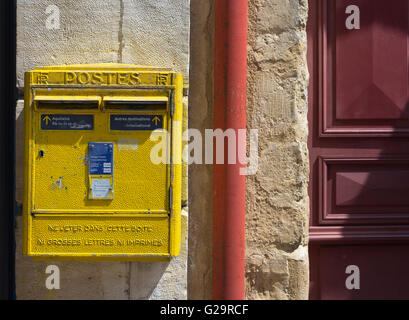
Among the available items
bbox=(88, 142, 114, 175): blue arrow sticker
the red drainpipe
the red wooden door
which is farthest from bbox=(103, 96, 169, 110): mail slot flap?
the red wooden door

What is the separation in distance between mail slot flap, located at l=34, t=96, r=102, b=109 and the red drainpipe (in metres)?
0.69

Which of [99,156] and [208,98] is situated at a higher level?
[208,98]

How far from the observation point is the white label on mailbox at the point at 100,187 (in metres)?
2.24

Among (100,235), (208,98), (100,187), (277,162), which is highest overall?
(208,98)

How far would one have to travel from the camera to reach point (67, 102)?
2.21m

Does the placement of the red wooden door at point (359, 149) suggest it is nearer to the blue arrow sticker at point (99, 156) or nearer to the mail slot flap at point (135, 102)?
the mail slot flap at point (135, 102)

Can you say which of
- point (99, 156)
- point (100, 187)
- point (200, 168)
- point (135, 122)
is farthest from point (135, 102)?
point (200, 168)

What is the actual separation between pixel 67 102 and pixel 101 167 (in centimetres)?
36

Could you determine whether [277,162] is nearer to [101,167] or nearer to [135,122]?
[135,122]

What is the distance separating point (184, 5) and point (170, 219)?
1191mm

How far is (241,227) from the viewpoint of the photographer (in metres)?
2.51
